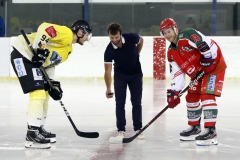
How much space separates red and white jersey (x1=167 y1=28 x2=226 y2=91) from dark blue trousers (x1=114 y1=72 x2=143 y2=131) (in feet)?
1.10

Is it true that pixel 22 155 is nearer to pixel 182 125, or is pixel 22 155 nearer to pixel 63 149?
pixel 63 149

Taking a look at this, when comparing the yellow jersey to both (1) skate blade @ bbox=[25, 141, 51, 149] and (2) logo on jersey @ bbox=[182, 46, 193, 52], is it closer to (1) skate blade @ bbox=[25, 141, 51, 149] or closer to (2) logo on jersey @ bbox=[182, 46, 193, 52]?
(1) skate blade @ bbox=[25, 141, 51, 149]

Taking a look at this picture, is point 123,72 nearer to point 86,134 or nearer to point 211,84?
point 86,134

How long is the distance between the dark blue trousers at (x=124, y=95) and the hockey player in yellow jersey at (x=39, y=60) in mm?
491

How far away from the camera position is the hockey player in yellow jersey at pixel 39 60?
12.3ft

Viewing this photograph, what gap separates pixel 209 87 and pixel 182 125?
0.96 meters

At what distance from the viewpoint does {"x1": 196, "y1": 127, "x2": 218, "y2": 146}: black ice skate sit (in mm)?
3859

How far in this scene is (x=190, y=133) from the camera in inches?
164

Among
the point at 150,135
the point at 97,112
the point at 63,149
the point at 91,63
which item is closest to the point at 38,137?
the point at 63,149

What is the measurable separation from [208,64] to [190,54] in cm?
16

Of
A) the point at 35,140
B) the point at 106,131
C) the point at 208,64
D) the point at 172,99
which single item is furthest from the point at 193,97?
the point at 35,140

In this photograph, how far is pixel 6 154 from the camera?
141 inches

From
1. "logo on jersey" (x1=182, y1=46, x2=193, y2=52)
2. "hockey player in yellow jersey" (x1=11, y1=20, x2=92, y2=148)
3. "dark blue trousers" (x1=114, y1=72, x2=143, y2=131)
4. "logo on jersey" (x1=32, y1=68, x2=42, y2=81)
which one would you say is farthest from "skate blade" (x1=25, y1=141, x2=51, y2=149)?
"logo on jersey" (x1=182, y1=46, x2=193, y2=52)

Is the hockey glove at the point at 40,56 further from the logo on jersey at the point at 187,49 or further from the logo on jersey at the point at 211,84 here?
the logo on jersey at the point at 211,84
